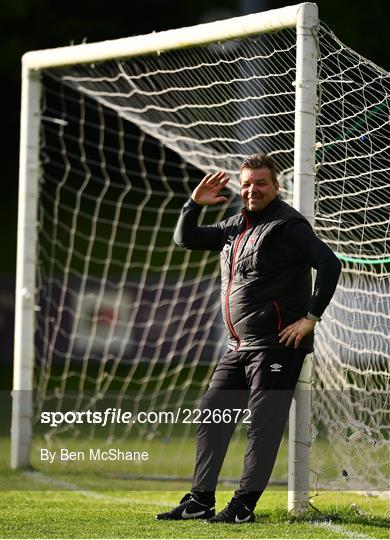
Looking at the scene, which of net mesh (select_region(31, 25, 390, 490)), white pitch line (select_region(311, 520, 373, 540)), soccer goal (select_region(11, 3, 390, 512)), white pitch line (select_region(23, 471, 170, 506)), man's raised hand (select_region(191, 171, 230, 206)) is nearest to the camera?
white pitch line (select_region(311, 520, 373, 540))

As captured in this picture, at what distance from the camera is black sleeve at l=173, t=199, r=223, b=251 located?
20.5 ft

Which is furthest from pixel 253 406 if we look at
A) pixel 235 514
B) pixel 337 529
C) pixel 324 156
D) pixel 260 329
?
pixel 324 156

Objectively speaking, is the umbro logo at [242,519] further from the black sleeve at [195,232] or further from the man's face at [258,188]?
the man's face at [258,188]

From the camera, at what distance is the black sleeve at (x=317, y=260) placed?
18.9ft

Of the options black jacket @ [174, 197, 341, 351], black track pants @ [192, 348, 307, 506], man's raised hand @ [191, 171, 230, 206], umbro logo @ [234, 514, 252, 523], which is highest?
man's raised hand @ [191, 171, 230, 206]

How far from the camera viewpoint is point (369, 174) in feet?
22.1

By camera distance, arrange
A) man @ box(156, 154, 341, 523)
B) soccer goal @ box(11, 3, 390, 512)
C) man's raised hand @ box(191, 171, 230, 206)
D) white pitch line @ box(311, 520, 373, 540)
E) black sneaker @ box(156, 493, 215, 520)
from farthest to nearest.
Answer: soccer goal @ box(11, 3, 390, 512) < man's raised hand @ box(191, 171, 230, 206) < black sneaker @ box(156, 493, 215, 520) < man @ box(156, 154, 341, 523) < white pitch line @ box(311, 520, 373, 540)

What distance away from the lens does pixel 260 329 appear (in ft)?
19.4

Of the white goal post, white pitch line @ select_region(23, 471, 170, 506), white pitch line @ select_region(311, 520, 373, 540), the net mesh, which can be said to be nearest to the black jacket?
the white goal post

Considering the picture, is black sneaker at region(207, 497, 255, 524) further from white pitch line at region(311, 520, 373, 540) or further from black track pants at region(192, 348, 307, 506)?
white pitch line at region(311, 520, 373, 540)

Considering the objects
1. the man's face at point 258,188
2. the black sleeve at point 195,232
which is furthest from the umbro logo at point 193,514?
the man's face at point 258,188

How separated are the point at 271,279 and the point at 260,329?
0.76 feet

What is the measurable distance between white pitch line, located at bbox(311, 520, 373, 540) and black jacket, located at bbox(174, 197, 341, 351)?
2.67 feet

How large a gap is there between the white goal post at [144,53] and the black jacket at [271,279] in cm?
43
